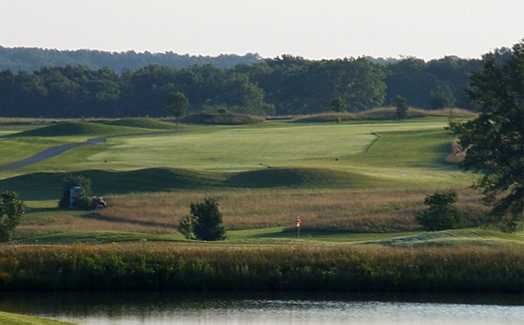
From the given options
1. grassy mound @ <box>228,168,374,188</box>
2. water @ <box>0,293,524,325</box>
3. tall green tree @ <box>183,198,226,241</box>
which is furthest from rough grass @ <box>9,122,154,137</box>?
water @ <box>0,293,524,325</box>

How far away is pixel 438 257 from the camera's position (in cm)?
3897

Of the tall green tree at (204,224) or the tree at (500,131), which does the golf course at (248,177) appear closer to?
the tall green tree at (204,224)

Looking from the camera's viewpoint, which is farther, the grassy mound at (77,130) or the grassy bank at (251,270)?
the grassy mound at (77,130)

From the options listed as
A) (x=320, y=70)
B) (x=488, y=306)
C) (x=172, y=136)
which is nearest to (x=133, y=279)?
(x=488, y=306)

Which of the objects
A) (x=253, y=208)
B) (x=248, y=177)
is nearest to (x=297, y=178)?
(x=248, y=177)

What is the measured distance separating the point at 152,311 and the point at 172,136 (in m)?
75.3

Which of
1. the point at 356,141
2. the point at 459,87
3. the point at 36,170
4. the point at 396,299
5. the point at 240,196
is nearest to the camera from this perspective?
the point at 396,299

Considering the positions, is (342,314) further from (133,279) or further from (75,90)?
(75,90)

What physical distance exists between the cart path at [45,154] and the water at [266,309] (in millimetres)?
49580

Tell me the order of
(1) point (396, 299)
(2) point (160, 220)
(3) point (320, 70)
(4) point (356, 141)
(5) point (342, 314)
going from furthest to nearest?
(3) point (320, 70) → (4) point (356, 141) → (2) point (160, 220) → (1) point (396, 299) → (5) point (342, 314)

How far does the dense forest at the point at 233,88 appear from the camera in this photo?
575 ft

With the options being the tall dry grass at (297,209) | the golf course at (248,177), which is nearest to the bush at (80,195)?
the golf course at (248,177)

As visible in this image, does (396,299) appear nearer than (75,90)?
Yes

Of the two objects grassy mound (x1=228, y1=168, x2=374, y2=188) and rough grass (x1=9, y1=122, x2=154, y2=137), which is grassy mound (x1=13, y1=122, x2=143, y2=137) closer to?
rough grass (x1=9, y1=122, x2=154, y2=137)
